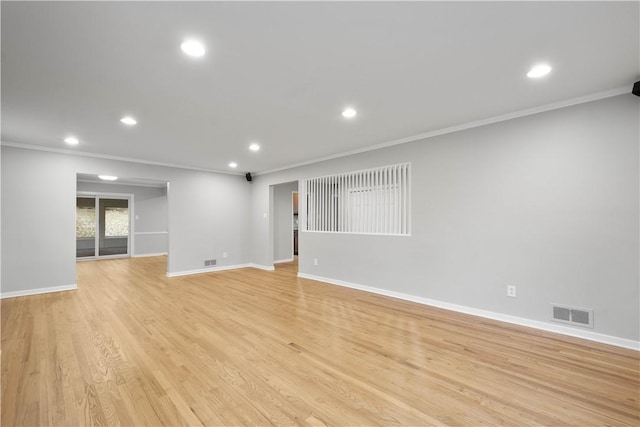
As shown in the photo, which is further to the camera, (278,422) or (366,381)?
(366,381)

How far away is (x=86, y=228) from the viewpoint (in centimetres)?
884

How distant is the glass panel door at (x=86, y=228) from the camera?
8.77 m

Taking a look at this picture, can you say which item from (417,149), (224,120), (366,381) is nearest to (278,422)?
(366,381)

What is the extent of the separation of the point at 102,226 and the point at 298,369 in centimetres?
957

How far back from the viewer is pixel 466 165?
Answer: 145 inches

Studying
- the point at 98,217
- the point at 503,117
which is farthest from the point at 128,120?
the point at 98,217

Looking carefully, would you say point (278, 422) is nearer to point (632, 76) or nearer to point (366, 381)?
point (366, 381)

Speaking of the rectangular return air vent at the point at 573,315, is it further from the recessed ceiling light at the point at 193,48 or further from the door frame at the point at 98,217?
the door frame at the point at 98,217

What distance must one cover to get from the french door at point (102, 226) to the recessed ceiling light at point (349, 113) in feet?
29.1

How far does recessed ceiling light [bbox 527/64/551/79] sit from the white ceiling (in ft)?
0.19

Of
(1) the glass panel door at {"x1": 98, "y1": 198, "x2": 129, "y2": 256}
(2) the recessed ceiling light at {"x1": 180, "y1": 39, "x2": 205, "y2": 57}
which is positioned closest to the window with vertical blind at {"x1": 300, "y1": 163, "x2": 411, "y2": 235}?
(2) the recessed ceiling light at {"x1": 180, "y1": 39, "x2": 205, "y2": 57}

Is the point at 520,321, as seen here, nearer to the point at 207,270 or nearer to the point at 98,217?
the point at 207,270

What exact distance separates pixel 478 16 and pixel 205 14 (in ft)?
5.42

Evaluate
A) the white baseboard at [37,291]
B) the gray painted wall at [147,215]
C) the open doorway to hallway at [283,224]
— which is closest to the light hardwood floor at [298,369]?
the white baseboard at [37,291]
